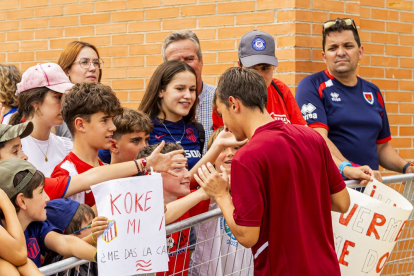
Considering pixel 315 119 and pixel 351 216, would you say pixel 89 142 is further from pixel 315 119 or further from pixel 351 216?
pixel 315 119

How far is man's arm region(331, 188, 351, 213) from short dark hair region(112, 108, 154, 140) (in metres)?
1.35

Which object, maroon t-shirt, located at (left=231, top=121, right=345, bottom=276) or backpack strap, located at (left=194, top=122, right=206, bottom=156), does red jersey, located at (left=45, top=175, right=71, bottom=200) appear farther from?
backpack strap, located at (left=194, top=122, right=206, bottom=156)

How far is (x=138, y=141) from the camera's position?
427 cm

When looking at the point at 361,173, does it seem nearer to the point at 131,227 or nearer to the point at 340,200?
the point at 340,200

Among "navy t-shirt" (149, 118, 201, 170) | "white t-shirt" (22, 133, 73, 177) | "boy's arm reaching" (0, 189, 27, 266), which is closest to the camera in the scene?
"boy's arm reaching" (0, 189, 27, 266)

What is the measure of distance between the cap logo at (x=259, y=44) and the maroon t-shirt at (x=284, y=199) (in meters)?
1.77

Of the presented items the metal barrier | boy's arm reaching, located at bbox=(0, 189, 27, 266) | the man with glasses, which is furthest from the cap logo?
boy's arm reaching, located at bbox=(0, 189, 27, 266)

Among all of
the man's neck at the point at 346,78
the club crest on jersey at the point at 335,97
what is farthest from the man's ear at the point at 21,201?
the man's neck at the point at 346,78

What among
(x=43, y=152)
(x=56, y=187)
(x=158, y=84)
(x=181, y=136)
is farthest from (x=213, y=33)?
(x=56, y=187)

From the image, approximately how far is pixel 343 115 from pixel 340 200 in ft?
6.27

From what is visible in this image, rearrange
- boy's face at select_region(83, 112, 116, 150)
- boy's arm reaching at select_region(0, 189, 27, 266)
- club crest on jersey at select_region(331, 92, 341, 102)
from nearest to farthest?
boy's arm reaching at select_region(0, 189, 27, 266) → boy's face at select_region(83, 112, 116, 150) → club crest on jersey at select_region(331, 92, 341, 102)

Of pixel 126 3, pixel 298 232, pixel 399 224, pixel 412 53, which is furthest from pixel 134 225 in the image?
pixel 412 53

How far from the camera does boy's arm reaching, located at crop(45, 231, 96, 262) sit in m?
3.11

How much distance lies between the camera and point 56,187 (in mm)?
3584
